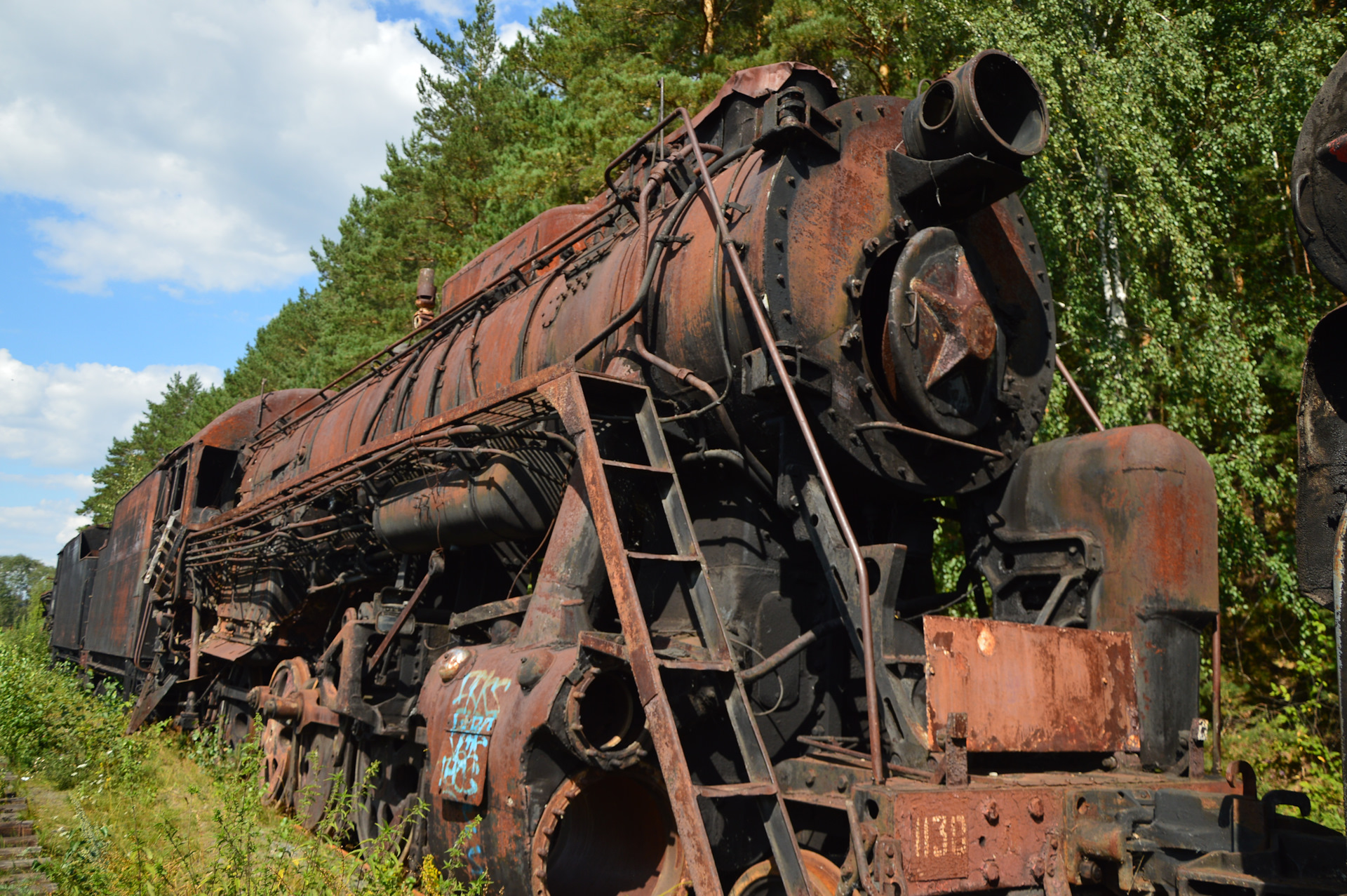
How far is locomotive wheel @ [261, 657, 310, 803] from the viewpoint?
6844 millimetres

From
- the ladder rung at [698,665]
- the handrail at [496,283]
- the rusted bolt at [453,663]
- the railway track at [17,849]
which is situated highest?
the handrail at [496,283]

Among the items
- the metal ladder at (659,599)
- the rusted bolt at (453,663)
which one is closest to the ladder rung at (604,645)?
the metal ladder at (659,599)

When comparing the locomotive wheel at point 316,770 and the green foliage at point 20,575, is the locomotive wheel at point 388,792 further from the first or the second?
the green foliage at point 20,575

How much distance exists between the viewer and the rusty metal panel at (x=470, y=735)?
4.00 m

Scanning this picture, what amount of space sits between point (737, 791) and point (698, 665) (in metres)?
0.49

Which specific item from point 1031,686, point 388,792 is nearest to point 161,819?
point 388,792

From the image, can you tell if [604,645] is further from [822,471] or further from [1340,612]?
[1340,612]

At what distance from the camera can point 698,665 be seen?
12.0ft

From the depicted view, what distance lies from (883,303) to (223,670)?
7.81 m

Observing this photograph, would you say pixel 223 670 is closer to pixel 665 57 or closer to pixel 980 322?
pixel 980 322

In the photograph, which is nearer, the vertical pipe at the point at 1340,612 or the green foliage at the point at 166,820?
the vertical pipe at the point at 1340,612

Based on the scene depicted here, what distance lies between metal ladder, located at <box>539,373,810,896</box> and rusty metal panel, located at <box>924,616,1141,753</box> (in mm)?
694

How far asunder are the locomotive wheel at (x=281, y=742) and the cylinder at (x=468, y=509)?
1.62 meters

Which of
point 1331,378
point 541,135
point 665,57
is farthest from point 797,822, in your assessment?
point 541,135
